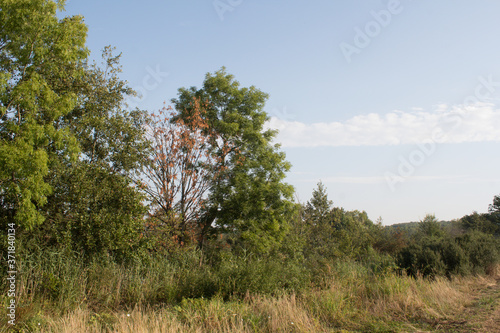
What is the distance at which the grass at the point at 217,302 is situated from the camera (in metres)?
5.54

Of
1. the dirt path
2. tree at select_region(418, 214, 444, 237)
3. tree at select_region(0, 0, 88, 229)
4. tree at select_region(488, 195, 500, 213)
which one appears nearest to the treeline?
tree at select_region(0, 0, 88, 229)

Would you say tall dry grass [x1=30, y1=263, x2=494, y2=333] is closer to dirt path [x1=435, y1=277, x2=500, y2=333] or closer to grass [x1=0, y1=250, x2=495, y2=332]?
grass [x1=0, y1=250, x2=495, y2=332]

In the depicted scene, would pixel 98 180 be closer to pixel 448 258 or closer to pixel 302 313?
pixel 302 313

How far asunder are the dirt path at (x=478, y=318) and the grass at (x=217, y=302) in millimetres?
113

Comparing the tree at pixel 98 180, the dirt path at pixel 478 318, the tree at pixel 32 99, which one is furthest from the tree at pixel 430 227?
the tree at pixel 32 99

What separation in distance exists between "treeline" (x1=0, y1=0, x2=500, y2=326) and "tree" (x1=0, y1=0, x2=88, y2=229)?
0.03 meters

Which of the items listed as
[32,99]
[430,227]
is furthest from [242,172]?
[430,227]

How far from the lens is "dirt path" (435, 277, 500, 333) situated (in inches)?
237

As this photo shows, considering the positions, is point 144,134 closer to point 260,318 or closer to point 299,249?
point 260,318

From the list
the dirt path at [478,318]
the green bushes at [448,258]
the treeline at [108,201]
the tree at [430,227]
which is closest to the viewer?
the dirt path at [478,318]

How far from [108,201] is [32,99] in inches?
126

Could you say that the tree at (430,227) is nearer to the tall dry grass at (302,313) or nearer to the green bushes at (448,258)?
the green bushes at (448,258)

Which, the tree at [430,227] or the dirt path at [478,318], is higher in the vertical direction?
the tree at [430,227]

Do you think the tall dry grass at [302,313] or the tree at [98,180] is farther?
the tree at [98,180]
